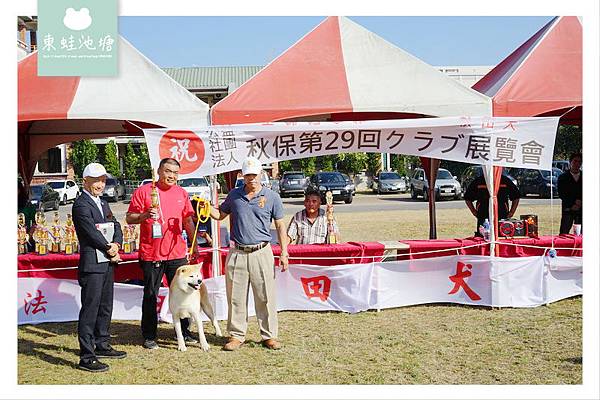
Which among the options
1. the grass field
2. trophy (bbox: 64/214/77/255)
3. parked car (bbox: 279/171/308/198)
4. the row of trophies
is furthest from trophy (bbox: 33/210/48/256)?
parked car (bbox: 279/171/308/198)

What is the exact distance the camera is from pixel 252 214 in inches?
198

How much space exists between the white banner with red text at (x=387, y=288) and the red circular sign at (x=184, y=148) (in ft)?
4.26

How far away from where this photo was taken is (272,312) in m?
5.16

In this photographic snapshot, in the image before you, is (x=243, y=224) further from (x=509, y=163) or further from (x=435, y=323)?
(x=509, y=163)

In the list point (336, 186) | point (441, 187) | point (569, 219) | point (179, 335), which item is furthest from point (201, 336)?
point (441, 187)

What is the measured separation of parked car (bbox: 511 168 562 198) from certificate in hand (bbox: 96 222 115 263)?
723 inches

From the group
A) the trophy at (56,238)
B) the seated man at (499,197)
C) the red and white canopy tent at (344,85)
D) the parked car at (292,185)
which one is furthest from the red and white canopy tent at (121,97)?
the parked car at (292,185)

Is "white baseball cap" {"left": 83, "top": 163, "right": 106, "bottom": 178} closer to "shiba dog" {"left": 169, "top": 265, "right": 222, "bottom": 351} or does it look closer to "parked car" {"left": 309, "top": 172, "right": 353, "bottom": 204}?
"shiba dog" {"left": 169, "top": 265, "right": 222, "bottom": 351}

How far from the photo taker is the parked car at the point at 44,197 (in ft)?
66.9

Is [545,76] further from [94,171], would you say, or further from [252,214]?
[94,171]

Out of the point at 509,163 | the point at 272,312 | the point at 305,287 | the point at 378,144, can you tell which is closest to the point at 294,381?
the point at 272,312

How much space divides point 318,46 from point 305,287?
2.75 metres

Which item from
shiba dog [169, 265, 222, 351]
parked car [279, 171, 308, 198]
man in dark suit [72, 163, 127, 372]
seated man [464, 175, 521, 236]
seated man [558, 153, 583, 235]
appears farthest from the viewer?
parked car [279, 171, 308, 198]

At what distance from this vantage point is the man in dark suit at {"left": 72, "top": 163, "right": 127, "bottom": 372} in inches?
180
